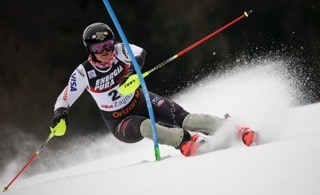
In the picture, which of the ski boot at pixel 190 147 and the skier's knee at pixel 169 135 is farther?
the skier's knee at pixel 169 135

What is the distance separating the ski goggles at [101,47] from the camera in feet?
10.3

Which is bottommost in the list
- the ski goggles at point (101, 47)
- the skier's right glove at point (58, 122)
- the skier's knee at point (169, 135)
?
the skier's knee at point (169, 135)

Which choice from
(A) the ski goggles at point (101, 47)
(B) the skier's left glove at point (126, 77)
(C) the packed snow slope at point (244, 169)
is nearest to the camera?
(C) the packed snow slope at point (244, 169)

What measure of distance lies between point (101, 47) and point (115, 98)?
512mm

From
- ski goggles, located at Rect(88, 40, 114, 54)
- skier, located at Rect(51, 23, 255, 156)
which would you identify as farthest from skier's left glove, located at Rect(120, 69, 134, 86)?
ski goggles, located at Rect(88, 40, 114, 54)

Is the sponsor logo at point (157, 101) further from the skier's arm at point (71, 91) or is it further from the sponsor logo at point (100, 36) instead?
the sponsor logo at point (100, 36)

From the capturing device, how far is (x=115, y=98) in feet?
11.1

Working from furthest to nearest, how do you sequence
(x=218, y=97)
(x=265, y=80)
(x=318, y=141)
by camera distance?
(x=218, y=97) < (x=265, y=80) < (x=318, y=141)

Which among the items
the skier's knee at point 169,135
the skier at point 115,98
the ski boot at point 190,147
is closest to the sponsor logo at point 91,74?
the skier at point 115,98

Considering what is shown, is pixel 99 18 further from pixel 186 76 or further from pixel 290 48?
pixel 290 48

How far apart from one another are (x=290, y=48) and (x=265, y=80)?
10.00 ft

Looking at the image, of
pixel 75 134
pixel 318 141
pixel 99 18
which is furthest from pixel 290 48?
pixel 318 141

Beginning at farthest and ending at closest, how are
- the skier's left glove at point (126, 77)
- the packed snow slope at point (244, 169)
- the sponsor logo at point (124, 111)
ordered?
the sponsor logo at point (124, 111) → the skier's left glove at point (126, 77) → the packed snow slope at point (244, 169)

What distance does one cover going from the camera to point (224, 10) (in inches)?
282
